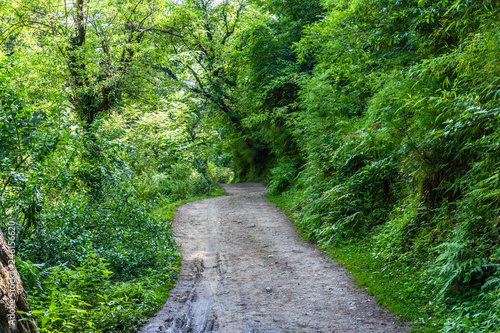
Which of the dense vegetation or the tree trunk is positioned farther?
the dense vegetation

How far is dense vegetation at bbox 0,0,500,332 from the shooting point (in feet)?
17.1

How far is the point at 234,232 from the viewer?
37.9 feet

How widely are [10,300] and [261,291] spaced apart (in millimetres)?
4038

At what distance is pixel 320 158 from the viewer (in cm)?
1210

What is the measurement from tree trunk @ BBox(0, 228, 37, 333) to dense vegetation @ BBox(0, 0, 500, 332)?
171mm

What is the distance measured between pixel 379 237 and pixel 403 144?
2.19 m

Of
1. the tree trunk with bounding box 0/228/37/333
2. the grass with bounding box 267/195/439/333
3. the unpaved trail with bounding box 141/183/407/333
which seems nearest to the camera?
the tree trunk with bounding box 0/228/37/333

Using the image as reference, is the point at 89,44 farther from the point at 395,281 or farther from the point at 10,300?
the point at 395,281

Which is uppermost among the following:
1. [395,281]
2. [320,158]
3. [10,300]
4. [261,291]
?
[320,158]

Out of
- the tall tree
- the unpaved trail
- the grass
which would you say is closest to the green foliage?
the grass

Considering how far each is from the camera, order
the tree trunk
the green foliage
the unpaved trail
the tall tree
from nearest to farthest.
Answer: the tree trunk, the green foliage, the unpaved trail, the tall tree

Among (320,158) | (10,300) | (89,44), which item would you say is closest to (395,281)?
(10,300)

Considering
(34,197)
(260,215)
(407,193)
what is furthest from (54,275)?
(260,215)

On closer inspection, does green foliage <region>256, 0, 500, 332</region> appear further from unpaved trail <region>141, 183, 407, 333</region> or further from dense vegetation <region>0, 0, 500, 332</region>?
unpaved trail <region>141, 183, 407, 333</region>
